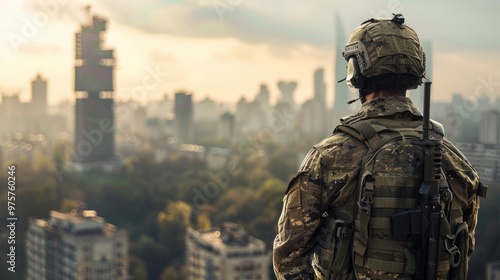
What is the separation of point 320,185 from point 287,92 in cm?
2497

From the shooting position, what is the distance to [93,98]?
79.4 ft

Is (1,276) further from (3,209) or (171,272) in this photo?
(171,272)

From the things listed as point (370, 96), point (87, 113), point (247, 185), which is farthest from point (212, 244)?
point (370, 96)

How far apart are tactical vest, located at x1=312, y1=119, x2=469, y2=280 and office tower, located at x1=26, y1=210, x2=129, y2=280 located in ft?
44.2

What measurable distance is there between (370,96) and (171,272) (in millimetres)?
16002

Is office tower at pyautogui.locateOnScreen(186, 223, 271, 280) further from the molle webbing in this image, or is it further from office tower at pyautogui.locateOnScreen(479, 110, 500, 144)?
the molle webbing

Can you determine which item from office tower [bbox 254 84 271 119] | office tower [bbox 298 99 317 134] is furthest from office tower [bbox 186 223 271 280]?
office tower [bbox 254 84 271 119]

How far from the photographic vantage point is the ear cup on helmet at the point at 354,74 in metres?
1.40

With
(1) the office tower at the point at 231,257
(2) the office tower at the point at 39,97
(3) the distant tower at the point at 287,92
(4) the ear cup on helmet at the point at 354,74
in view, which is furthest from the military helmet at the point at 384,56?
(3) the distant tower at the point at 287,92

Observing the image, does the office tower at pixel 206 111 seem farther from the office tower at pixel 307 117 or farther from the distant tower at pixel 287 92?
the office tower at pixel 307 117

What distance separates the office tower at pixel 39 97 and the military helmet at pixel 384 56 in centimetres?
2055

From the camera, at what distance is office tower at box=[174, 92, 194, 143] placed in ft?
79.4

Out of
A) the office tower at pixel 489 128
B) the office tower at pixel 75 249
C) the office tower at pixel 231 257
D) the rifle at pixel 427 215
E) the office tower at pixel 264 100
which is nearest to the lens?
the rifle at pixel 427 215

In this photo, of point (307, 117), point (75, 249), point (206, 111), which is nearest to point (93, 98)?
point (206, 111)
